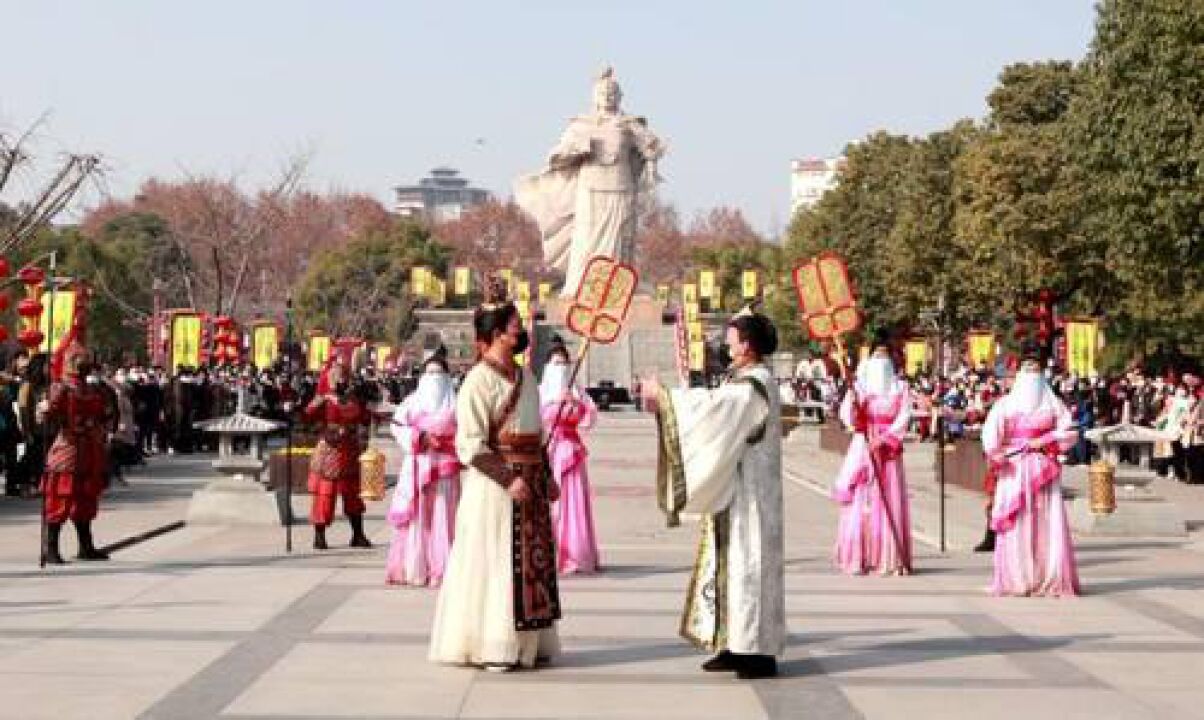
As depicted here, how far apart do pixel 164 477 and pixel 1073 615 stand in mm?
19616

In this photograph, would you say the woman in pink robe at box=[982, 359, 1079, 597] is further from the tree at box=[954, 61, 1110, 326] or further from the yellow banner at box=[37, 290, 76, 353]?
the tree at box=[954, 61, 1110, 326]

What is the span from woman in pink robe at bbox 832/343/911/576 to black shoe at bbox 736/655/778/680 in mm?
6024

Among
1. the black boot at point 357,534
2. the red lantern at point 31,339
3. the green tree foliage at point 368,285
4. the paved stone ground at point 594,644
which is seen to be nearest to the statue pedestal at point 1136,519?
the paved stone ground at point 594,644

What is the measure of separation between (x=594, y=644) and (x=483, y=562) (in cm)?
138

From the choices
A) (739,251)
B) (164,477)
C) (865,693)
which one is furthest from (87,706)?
(739,251)

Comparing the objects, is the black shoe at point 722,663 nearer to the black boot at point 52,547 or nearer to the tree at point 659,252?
the black boot at point 52,547

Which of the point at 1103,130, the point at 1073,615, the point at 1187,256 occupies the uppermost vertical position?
the point at 1103,130

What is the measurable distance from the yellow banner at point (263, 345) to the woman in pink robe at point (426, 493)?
34221mm

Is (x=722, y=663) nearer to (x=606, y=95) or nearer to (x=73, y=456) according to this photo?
(x=73, y=456)

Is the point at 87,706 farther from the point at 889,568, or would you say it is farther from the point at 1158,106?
the point at 1158,106

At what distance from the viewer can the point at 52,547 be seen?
1723 centimetres

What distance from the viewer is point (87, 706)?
10086 mm

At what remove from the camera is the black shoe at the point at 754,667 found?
11.3 m

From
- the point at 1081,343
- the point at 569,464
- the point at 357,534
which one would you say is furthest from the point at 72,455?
the point at 1081,343
